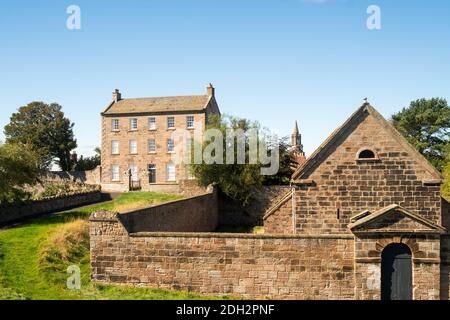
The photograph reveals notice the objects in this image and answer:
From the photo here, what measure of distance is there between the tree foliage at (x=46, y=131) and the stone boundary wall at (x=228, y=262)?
163 feet

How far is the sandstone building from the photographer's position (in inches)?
482

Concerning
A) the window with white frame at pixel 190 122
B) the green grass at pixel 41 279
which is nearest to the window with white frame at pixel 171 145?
the window with white frame at pixel 190 122

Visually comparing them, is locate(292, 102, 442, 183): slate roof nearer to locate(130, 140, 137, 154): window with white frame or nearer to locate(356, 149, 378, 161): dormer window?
locate(356, 149, 378, 161): dormer window

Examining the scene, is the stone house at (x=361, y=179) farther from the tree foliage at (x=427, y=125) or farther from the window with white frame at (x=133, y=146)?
the tree foliage at (x=427, y=125)

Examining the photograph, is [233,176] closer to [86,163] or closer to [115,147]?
[115,147]

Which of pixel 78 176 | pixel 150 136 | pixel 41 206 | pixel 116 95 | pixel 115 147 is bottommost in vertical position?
pixel 41 206

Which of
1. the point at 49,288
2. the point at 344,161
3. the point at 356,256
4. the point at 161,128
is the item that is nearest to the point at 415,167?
the point at 344,161

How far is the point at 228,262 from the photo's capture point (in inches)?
509

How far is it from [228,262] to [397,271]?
5.23 meters

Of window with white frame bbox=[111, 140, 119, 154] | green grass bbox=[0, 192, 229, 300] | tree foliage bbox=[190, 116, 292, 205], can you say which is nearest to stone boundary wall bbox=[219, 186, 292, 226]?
tree foliage bbox=[190, 116, 292, 205]

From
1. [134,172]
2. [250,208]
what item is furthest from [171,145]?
[250,208]
